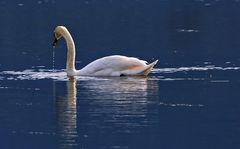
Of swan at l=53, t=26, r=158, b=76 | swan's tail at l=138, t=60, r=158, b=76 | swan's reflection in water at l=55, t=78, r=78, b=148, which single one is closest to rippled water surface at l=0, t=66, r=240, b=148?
swan's reflection in water at l=55, t=78, r=78, b=148

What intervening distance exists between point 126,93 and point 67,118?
3678 millimetres

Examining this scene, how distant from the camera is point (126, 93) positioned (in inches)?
1070

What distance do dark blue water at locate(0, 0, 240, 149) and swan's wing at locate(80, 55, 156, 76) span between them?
0.38 metres

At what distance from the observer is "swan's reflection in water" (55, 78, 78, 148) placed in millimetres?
21312

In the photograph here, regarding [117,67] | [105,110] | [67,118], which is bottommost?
[67,118]

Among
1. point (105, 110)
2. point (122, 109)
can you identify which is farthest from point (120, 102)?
point (105, 110)

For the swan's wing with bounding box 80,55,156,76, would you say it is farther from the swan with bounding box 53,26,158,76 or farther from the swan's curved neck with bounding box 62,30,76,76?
the swan's curved neck with bounding box 62,30,76,76

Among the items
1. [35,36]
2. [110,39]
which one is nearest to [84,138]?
[110,39]

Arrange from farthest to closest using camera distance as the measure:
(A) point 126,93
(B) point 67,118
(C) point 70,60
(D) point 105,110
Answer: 1. (C) point 70,60
2. (A) point 126,93
3. (D) point 105,110
4. (B) point 67,118

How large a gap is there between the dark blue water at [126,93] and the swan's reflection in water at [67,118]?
2 centimetres

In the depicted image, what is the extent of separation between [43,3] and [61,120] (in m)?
61.6

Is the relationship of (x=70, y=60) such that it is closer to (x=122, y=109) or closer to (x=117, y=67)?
(x=117, y=67)

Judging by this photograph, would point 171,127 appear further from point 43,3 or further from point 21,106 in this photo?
point 43,3

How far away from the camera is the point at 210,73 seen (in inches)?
1217
